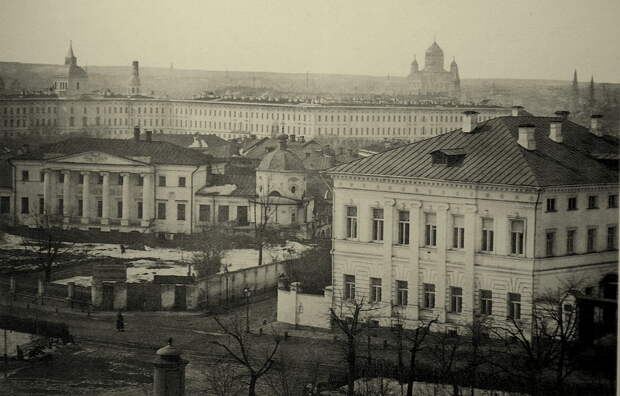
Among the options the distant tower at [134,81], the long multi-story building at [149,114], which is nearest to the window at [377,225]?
the long multi-story building at [149,114]

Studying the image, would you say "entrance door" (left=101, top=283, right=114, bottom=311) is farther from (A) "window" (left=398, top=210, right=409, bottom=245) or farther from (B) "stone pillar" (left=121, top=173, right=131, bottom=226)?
(A) "window" (left=398, top=210, right=409, bottom=245)

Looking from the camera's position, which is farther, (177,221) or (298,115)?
(298,115)

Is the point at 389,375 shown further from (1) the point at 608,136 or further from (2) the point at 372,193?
(1) the point at 608,136

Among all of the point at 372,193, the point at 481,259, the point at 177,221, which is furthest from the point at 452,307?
the point at 177,221

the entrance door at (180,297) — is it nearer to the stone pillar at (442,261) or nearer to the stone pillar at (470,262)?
the stone pillar at (442,261)

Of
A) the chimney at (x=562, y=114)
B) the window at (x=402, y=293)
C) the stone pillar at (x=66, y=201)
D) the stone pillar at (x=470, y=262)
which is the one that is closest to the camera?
the stone pillar at (x=470, y=262)

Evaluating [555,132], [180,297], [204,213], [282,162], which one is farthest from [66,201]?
[282,162]

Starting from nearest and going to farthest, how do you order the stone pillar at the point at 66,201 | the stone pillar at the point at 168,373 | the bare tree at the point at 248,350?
1. the stone pillar at the point at 168,373
2. the bare tree at the point at 248,350
3. the stone pillar at the point at 66,201
